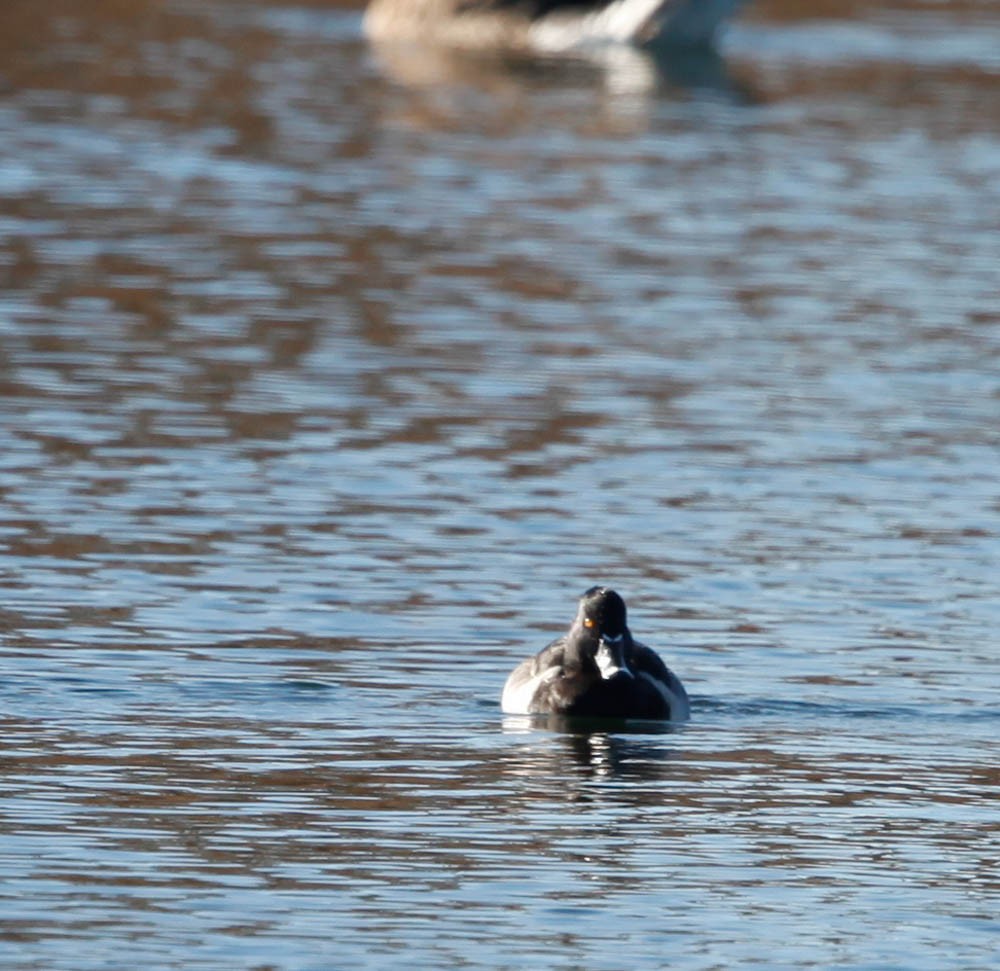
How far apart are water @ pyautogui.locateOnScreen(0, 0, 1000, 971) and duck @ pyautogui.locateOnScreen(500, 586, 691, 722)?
0.48ft

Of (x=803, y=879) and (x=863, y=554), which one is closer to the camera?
(x=803, y=879)

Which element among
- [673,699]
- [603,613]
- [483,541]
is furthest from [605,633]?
[483,541]

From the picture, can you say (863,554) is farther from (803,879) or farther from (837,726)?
(803,879)

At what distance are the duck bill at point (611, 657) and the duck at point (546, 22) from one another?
37.7m

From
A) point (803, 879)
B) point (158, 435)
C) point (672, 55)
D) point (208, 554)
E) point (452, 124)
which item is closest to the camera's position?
point (803, 879)

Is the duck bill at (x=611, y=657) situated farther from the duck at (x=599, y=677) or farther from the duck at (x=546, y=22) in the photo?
the duck at (x=546, y=22)

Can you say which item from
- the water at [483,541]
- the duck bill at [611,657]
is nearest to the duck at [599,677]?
the duck bill at [611,657]

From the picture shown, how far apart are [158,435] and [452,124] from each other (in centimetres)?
2062

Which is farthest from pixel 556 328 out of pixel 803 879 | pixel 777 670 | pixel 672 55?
pixel 672 55

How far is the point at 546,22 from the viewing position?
5131 cm

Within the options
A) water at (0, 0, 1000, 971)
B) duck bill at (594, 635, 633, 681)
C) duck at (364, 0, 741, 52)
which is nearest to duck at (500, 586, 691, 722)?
duck bill at (594, 635, 633, 681)

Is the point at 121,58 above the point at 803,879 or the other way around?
above

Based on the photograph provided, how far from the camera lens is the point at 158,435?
19.9 meters

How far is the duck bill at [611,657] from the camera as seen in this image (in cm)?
1355
